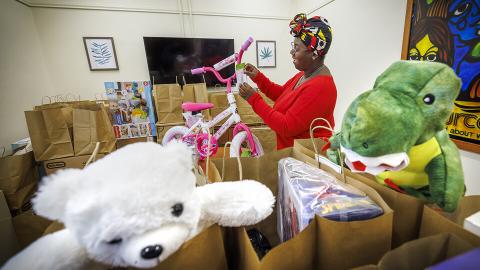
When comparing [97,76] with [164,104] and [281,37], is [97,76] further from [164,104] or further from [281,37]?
[281,37]

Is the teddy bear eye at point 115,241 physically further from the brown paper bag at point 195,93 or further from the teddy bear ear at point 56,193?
the brown paper bag at point 195,93

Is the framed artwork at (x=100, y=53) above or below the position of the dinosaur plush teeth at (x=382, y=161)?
above

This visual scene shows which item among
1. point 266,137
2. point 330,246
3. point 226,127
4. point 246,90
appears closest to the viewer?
point 330,246

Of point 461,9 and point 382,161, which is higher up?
point 461,9

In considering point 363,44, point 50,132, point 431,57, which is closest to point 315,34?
point 431,57

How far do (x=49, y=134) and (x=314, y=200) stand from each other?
1.93m

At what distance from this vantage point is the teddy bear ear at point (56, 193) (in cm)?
25

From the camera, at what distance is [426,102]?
0.31 metres

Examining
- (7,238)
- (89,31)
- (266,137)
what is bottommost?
(266,137)

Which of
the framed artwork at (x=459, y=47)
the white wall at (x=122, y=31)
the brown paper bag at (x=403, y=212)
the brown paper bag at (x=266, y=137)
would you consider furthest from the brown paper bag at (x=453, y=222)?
the white wall at (x=122, y=31)

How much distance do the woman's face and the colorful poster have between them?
1618mm

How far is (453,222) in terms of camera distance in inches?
13.6

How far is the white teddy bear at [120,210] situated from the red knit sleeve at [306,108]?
0.61 metres

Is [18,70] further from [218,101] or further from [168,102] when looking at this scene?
[218,101]
